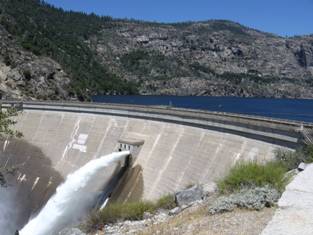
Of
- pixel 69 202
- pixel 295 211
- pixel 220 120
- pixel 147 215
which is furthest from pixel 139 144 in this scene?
pixel 295 211

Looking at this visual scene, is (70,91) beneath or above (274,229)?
beneath

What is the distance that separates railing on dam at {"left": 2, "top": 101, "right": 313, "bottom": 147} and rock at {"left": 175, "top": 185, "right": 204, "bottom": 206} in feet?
20.2

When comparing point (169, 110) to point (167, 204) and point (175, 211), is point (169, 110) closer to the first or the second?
point (167, 204)

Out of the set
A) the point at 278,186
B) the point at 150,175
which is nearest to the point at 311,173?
the point at 278,186

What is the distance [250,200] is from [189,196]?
11.4 feet

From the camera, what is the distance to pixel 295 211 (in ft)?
37.1

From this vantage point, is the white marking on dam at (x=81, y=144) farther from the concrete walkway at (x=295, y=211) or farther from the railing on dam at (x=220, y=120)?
the concrete walkway at (x=295, y=211)

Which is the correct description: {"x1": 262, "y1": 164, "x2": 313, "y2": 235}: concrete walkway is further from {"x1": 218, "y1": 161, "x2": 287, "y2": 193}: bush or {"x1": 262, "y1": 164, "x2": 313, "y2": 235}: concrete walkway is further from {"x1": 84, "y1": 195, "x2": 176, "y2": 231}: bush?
{"x1": 84, "y1": 195, "x2": 176, "y2": 231}: bush

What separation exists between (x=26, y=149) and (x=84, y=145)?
7447 millimetres

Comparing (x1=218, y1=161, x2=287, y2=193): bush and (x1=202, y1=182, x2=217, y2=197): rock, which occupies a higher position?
(x1=218, y1=161, x2=287, y2=193): bush

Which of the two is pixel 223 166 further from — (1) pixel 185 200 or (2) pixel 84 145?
(2) pixel 84 145

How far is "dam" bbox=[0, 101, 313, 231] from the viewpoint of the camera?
24031 millimetres

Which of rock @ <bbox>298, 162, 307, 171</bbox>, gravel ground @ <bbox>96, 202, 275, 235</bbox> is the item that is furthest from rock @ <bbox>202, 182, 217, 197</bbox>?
rock @ <bbox>298, 162, 307, 171</bbox>

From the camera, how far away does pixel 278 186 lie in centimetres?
1352
